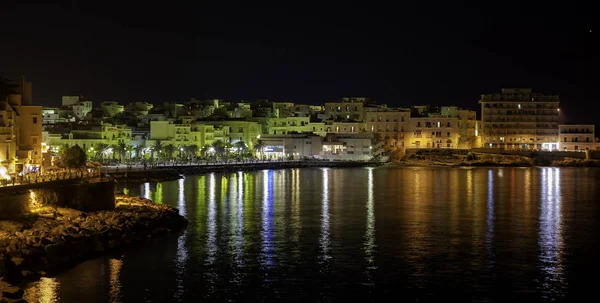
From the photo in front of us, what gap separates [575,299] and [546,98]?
238ft

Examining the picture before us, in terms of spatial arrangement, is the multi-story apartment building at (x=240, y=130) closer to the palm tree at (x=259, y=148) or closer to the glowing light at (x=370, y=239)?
the palm tree at (x=259, y=148)

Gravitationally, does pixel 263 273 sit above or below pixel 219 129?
below

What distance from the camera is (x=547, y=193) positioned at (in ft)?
137

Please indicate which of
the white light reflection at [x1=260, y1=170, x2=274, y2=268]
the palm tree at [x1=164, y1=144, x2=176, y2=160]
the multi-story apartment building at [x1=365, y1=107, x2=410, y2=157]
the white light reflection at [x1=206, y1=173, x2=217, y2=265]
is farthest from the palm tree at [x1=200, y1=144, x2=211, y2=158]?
the white light reflection at [x1=206, y1=173, x2=217, y2=265]

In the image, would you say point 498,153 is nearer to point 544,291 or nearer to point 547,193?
point 547,193

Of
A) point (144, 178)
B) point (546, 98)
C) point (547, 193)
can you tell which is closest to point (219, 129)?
point (144, 178)

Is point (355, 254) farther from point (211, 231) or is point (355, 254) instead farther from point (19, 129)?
point (19, 129)

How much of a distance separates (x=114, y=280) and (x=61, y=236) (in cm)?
324

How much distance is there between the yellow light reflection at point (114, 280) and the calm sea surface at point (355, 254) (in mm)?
25

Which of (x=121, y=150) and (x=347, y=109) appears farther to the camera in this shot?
(x=347, y=109)

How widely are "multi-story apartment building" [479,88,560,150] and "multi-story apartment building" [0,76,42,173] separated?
62.3 meters

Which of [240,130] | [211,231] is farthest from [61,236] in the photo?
[240,130]

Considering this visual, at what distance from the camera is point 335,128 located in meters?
85.4

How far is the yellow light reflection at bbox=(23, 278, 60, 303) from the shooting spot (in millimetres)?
15742
